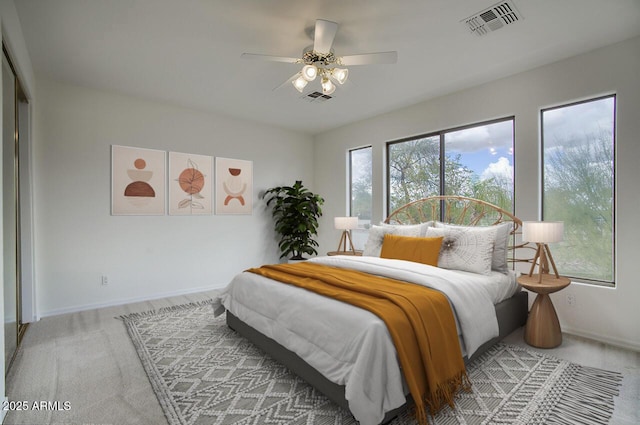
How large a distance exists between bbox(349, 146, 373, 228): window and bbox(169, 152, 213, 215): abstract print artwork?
235cm

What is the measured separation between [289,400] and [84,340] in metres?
2.22

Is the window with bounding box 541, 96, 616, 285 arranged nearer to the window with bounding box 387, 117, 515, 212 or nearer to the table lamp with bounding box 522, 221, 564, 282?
the window with bounding box 387, 117, 515, 212

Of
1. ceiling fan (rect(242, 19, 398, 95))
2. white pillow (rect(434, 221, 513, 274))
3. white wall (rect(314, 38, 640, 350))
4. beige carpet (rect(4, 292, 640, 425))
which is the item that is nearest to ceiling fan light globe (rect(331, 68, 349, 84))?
ceiling fan (rect(242, 19, 398, 95))

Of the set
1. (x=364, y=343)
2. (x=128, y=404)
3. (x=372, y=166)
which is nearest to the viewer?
(x=364, y=343)

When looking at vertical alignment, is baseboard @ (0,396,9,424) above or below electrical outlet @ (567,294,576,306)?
below

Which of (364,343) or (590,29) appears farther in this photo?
(590,29)

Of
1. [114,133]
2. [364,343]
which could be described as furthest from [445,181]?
[114,133]

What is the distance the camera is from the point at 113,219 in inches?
161

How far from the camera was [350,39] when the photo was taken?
279 centimetres

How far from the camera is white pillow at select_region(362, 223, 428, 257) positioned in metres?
3.66

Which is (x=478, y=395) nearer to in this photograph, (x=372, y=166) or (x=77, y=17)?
(x=372, y=166)

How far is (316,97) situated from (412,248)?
7.47 feet

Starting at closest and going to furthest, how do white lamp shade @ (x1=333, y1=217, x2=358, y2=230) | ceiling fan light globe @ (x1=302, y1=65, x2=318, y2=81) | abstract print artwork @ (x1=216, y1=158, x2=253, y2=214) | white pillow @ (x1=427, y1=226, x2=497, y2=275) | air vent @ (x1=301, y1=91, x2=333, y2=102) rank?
1. ceiling fan light globe @ (x1=302, y1=65, x2=318, y2=81)
2. white pillow @ (x1=427, y1=226, x2=497, y2=275)
3. air vent @ (x1=301, y1=91, x2=333, y2=102)
4. white lamp shade @ (x1=333, y1=217, x2=358, y2=230)
5. abstract print artwork @ (x1=216, y1=158, x2=253, y2=214)

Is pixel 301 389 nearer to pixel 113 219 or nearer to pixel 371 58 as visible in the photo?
pixel 371 58
